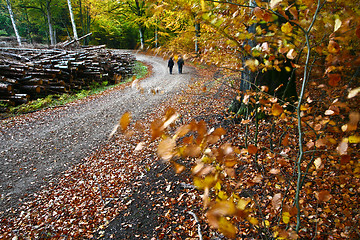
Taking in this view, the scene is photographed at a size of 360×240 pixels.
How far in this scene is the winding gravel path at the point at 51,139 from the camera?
473cm

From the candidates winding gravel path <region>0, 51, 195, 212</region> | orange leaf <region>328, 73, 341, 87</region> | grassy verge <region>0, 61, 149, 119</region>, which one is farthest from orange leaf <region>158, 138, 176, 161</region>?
grassy verge <region>0, 61, 149, 119</region>

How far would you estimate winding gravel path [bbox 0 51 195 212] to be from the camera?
4730 mm

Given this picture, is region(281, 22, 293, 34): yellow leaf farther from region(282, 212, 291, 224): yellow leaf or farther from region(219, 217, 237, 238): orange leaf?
region(282, 212, 291, 224): yellow leaf

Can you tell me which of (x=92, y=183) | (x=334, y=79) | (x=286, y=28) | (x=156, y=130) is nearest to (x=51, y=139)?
(x=92, y=183)

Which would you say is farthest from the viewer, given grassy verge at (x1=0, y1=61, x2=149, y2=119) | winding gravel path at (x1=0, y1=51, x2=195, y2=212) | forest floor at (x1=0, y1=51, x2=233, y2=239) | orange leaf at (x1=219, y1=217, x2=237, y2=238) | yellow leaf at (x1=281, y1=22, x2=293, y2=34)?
grassy verge at (x1=0, y1=61, x2=149, y2=119)

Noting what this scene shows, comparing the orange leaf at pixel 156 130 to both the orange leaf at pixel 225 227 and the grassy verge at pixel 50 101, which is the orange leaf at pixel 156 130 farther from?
the grassy verge at pixel 50 101

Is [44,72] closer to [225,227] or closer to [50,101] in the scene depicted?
[50,101]

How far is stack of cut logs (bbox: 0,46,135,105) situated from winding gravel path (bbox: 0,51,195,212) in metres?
1.73

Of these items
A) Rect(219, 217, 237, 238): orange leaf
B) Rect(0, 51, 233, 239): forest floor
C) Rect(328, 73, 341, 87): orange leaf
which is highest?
Rect(328, 73, 341, 87): orange leaf

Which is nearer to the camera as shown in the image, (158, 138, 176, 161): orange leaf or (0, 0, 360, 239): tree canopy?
(158, 138, 176, 161): orange leaf

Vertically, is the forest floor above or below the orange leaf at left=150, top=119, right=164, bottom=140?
below

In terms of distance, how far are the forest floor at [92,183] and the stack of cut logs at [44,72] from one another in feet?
7.46

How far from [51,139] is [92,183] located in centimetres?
314

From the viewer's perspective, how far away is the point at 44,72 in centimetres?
1015
